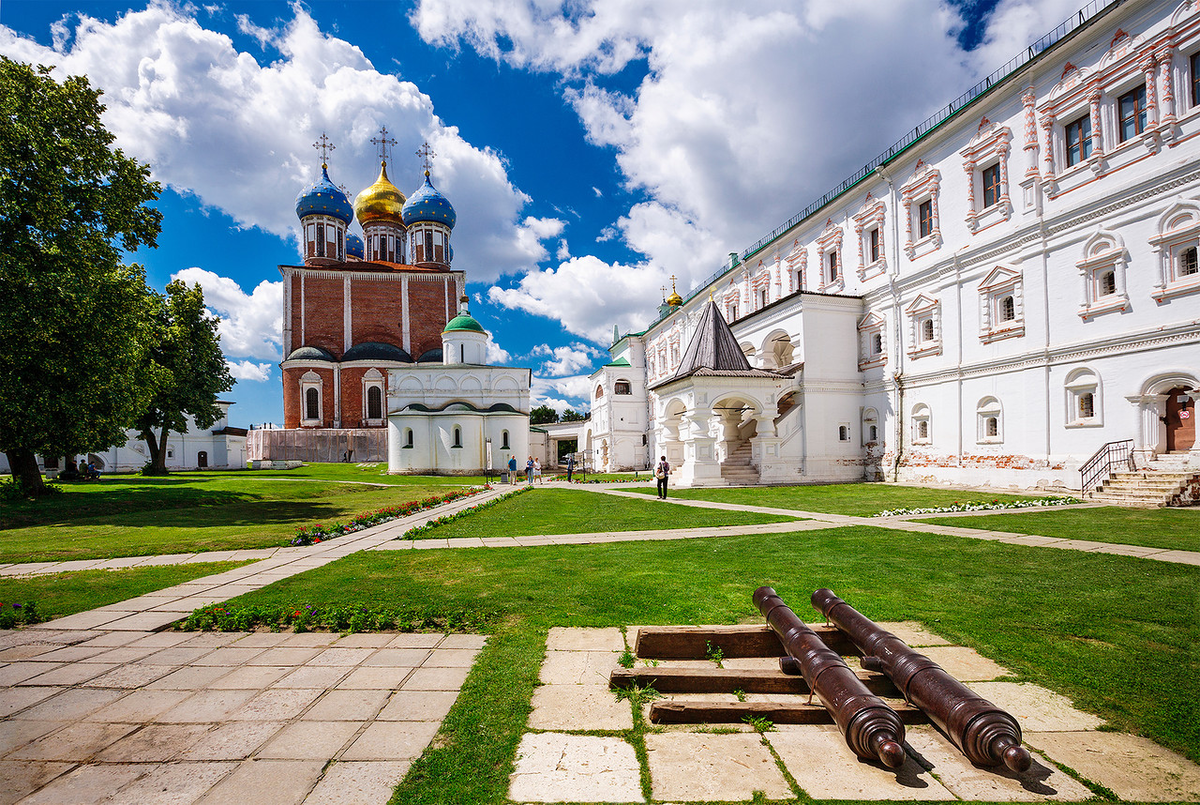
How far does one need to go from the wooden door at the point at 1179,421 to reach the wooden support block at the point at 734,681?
16509mm

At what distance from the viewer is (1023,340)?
18.6m

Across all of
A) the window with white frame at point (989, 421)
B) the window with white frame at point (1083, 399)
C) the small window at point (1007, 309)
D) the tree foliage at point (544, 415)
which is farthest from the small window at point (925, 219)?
the tree foliage at point (544, 415)

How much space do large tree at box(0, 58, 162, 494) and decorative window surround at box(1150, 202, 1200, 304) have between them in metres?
28.4

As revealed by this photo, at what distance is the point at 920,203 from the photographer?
2331 cm

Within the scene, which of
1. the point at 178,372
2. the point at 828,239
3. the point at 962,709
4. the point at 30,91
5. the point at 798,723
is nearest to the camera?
the point at 962,709

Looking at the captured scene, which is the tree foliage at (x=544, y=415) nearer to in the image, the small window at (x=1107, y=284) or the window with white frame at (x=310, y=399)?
the window with white frame at (x=310, y=399)

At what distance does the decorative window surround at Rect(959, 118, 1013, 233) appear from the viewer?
19281 mm

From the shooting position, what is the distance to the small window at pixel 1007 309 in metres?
19.4

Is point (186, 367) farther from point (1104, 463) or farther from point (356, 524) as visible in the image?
point (1104, 463)

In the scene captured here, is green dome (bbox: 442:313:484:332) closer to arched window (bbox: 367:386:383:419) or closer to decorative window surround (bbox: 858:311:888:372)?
arched window (bbox: 367:386:383:419)

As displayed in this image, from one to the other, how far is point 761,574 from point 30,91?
75.1ft

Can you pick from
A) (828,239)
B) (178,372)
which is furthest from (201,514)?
(828,239)

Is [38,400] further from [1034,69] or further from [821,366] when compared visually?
[1034,69]

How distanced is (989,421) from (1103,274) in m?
5.60
